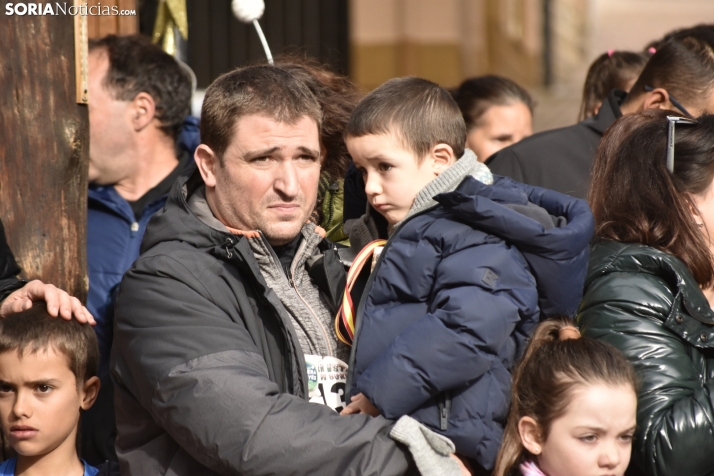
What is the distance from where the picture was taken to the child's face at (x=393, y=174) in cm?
291

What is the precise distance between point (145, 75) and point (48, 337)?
174 centimetres

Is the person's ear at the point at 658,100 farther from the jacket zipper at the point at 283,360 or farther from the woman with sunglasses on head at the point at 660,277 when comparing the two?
the jacket zipper at the point at 283,360

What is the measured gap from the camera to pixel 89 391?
3.16 metres

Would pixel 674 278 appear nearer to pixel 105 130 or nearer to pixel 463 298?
pixel 463 298


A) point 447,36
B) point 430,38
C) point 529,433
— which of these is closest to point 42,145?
point 529,433

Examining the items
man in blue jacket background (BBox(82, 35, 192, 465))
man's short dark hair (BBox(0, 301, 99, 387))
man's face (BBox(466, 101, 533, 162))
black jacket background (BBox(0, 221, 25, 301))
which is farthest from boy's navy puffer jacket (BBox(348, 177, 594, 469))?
man's face (BBox(466, 101, 533, 162))

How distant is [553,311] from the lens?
265cm

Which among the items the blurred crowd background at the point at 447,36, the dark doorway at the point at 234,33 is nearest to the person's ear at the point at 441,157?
the blurred crowd background at the point at 447,36

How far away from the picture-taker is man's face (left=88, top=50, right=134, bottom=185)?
4301 millimetres

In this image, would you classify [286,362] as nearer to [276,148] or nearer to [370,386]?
[370,386]

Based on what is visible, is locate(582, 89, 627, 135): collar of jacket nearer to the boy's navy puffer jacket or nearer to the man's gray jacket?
the boy's navy puffer jacket

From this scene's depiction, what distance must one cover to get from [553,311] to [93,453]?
1.87 m

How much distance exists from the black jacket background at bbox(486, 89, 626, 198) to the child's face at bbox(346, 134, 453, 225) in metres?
1.37

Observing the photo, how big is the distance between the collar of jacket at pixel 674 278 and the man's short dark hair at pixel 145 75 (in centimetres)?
232
